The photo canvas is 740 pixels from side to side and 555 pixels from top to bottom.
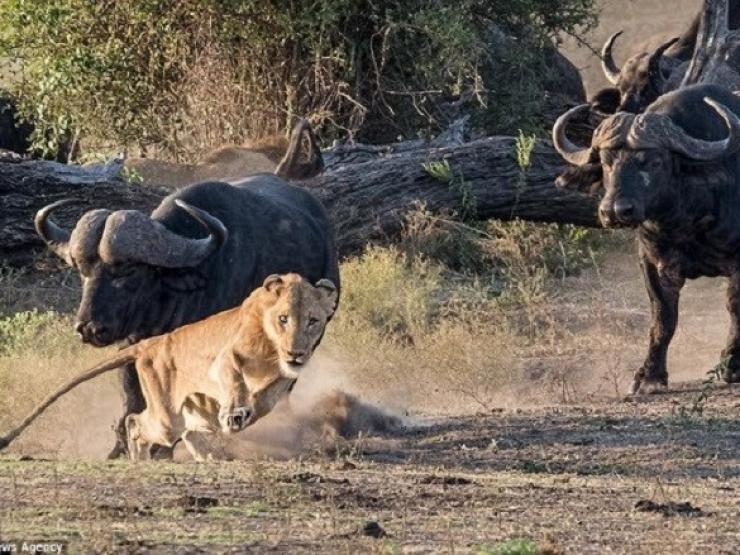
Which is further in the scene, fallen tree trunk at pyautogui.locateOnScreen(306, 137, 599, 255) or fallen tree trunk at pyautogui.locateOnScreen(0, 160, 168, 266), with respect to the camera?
fallen tree trunk at pyautogui.locateOnScreen(306, 137, 599, 255)

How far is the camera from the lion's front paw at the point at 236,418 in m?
8.79

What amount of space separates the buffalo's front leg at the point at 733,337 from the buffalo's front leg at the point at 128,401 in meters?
3.97

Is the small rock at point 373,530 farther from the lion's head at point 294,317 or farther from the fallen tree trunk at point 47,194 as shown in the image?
the fallen tree trunk at point 47,194

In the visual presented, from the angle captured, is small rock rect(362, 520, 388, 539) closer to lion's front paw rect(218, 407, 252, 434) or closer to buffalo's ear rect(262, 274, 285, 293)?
lion's front paw rect(218, 407, 252, 434)

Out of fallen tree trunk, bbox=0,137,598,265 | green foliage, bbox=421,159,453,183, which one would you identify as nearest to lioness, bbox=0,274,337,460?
fallen tree trunk, bbox=0,137,598,265

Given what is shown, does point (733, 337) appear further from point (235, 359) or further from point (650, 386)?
point (235, 359)

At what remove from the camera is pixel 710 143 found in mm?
12414

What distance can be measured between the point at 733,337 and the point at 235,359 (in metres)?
4.63

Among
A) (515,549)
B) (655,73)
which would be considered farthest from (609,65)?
(515,549)

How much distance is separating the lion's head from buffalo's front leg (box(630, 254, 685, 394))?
164 inches

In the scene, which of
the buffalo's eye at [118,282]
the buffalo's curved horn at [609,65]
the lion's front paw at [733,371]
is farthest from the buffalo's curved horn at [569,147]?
the buffalo's curved horn at [609,65]

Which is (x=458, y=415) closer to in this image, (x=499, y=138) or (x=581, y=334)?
(x=581, y=334)

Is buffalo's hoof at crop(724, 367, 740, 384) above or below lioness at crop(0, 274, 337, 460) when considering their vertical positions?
below

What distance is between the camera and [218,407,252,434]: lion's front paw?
879 centimetres
